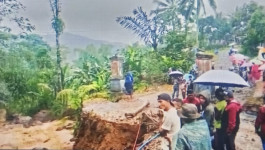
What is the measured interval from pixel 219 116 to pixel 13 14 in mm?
2093

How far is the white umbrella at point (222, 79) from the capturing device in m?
3.26

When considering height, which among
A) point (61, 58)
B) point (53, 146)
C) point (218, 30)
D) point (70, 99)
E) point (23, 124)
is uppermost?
point (218, 30)

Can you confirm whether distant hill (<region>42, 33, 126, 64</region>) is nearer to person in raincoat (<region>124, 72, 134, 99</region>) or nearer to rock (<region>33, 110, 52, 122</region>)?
person in raincoat (<region>124, 72, 134, 99</region>)

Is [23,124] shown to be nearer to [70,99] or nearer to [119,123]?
[70,99]

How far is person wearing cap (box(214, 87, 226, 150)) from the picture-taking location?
3.06m

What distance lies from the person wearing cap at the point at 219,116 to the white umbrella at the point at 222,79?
0.42ft

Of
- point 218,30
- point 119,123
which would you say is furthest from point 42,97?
point 218,30

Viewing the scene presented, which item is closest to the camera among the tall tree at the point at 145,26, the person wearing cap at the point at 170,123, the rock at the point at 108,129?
the person wearing cap at the point at 170,123

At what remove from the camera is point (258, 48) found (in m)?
3.49

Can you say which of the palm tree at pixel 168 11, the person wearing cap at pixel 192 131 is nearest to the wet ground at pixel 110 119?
the palm tree at pixel 168 11

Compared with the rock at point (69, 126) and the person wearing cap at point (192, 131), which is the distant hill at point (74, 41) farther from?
the person wearing cap at point (192, 131)

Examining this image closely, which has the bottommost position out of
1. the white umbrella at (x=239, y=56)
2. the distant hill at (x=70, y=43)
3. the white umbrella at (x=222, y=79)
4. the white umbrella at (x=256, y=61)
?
the white umbrella at (x=222, y=79)

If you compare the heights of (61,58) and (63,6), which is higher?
(63,6)

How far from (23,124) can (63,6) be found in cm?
115
